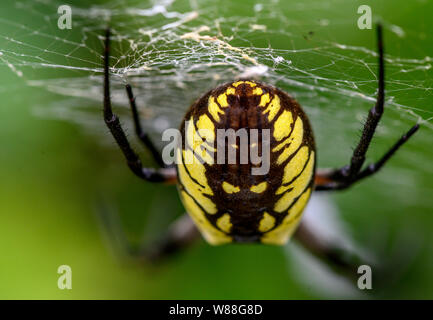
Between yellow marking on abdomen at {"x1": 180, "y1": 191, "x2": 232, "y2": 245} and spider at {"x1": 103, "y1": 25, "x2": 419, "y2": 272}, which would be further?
yellow marking on abdomen at {"x1": 180, "y1": 191, "x2": 232, "y2": 245}

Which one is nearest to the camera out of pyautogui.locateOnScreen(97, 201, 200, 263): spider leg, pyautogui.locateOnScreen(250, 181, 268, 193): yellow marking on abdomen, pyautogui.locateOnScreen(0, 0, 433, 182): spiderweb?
pyautogui.locateOnScreen(250, 181, 268, 193): yellow marking on abdomen

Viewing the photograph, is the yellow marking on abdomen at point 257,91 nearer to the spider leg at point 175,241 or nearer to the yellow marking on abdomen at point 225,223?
the yellow marking on abdomen at point 225,223

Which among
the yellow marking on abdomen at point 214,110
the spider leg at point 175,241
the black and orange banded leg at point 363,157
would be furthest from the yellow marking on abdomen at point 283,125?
the spider leg at point 175,241

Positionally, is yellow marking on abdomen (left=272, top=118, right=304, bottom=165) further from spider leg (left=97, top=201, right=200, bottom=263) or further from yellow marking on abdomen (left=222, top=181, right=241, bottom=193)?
spider leg (left=97, top=201, right=200, bottom=263)

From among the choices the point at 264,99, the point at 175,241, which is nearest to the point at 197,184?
the point at 264,99

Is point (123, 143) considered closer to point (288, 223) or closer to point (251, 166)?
point (251, 166)

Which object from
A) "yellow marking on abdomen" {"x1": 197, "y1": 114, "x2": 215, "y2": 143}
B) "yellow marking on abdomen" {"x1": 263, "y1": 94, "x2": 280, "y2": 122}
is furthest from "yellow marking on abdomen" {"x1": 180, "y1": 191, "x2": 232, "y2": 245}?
"yellow marking on abdomen" {"x1": 263, "y1": 94, "x2": 280, "y2": 122}
